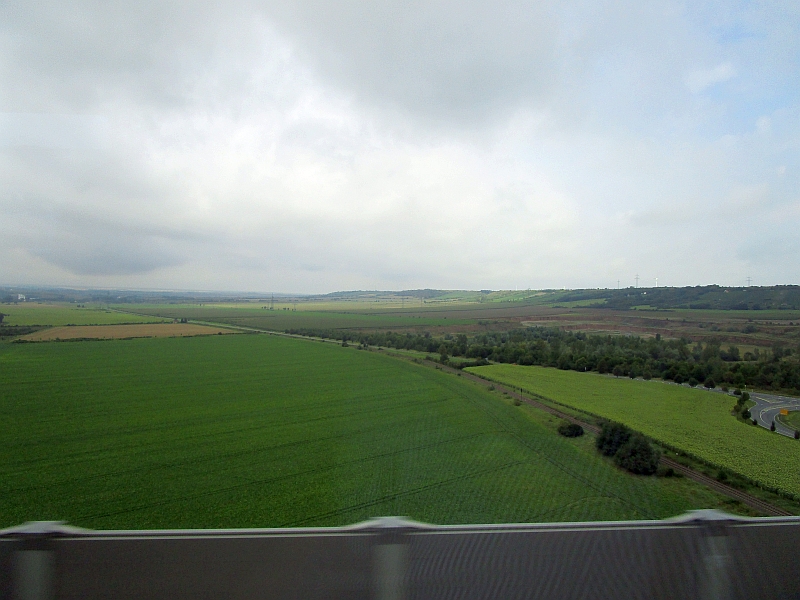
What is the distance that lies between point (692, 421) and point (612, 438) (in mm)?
1497

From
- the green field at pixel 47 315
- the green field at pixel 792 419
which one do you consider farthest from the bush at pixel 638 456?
the green field at pixel 47 315

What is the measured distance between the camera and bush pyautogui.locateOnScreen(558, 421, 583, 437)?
288 inches

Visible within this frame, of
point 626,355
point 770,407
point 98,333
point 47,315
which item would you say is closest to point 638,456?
point 770,407

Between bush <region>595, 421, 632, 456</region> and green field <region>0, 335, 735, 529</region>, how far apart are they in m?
0.19

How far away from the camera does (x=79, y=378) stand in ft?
32.0

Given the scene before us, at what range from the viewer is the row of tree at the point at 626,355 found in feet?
23.8

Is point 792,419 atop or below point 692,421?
atop

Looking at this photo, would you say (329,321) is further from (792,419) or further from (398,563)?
(398,563)

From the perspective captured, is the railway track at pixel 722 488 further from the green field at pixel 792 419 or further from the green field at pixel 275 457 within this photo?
the green field at pixel 792 419

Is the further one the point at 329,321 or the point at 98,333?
the point at 329,321

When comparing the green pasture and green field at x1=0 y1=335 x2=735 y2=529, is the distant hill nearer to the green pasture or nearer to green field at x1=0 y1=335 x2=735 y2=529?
green field at x1=0 y1=335 x2=735 y2=529

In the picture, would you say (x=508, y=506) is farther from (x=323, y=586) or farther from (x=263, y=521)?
(x=323, y=586)

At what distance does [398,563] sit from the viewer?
148cm

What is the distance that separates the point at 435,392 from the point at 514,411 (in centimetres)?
271
